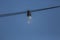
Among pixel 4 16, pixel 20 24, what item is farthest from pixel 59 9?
pixel 4 16

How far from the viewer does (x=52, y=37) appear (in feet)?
5.24

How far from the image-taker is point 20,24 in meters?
1.64

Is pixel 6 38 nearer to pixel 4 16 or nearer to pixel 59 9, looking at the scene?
pixel 4 16

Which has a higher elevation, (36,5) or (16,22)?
(36,5)

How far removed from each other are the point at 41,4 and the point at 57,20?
288 millimetres

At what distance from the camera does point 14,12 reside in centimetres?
162

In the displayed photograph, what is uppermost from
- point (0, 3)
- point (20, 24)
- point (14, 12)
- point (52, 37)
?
point (0, 3)

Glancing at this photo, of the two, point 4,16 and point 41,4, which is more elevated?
point 41,4

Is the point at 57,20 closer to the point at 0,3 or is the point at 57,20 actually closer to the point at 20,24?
the point at 20,24

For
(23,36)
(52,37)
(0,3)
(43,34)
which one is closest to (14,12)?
(0,3)

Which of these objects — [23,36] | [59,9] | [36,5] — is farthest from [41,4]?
[23,36]

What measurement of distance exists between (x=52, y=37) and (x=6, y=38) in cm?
57

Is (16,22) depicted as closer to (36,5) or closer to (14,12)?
(14,12)

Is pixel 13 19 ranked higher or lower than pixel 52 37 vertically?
higher
